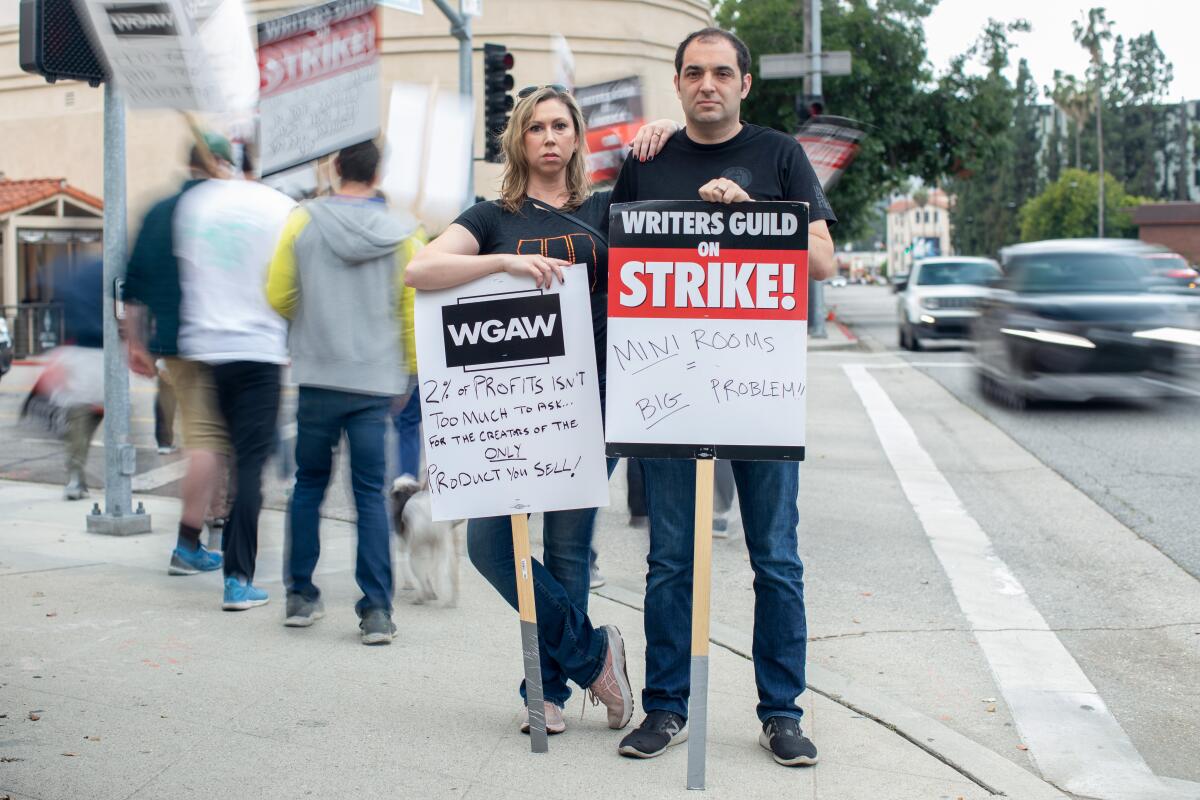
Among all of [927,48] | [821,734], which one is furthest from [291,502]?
[927,48]

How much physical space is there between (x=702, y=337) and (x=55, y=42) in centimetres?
453

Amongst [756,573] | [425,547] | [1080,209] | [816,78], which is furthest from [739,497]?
[1080,209]

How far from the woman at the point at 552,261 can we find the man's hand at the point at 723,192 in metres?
0.31

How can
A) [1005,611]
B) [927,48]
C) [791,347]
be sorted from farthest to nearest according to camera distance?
[927,48] < [1005,611] < [791,347]

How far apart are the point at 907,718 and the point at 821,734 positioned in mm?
348

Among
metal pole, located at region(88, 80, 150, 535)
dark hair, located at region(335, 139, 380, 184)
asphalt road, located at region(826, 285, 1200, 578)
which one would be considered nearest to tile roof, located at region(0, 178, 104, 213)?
asphalt road, located at region(826, 285, 1200, 578)

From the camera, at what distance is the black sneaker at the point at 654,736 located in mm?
4016

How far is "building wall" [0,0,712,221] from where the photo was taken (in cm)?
2639

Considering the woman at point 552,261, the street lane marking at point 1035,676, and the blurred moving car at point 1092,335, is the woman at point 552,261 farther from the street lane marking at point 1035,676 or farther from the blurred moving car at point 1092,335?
the blurred moving car at point 1092,335

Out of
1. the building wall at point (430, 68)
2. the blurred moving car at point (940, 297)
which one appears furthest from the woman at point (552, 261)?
the building wall at point (430, 68)

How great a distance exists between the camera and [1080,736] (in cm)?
456

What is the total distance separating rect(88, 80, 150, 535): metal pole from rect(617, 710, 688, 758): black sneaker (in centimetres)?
412

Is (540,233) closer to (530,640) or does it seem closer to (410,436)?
(530,640)

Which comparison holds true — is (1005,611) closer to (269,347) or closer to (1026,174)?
(269,347)
